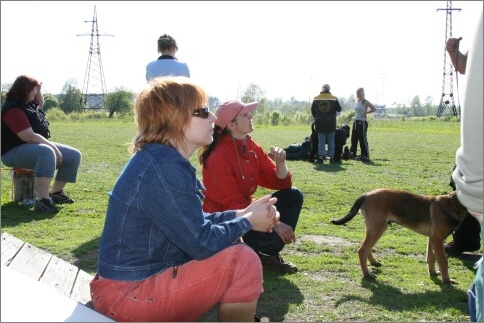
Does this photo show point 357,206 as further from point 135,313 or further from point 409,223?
point 135,313

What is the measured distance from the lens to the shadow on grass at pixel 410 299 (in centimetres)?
502

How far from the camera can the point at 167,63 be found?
7.36m

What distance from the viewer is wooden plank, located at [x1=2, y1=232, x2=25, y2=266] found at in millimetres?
4025

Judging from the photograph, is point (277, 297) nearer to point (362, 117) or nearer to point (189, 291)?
point (189, 291)

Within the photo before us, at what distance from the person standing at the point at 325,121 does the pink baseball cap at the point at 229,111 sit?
1061 cm

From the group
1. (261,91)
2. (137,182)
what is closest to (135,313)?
(137,182)

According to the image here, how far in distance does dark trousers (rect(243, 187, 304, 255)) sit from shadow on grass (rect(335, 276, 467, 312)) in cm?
83

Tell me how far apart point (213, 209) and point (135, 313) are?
2.46 metres

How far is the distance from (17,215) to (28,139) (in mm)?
1027

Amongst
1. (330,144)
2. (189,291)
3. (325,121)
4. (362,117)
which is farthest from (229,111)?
(362,117)

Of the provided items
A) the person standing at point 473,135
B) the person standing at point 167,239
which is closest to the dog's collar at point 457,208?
the person standing at point 167,239

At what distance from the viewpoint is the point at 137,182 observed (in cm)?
312

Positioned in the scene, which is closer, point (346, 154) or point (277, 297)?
point (277, 297)

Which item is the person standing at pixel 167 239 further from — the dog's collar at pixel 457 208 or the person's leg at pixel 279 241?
the dog's collar at pixel 457 208
